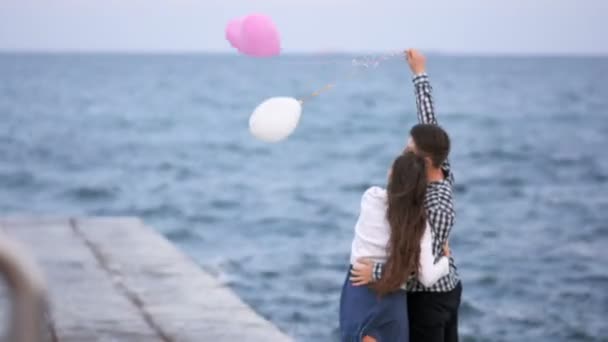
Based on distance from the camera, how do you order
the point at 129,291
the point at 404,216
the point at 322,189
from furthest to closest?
the point at 322,189, the point at 129,291, the point at 404,216

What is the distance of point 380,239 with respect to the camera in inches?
167

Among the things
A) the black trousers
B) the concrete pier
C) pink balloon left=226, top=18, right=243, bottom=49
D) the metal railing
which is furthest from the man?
the metal railing

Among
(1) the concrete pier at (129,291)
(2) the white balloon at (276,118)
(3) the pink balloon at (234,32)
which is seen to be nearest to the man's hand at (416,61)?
(2) the white balloon at (276,118)

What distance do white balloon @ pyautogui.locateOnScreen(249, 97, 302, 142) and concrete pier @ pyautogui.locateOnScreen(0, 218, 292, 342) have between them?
6.91 ft

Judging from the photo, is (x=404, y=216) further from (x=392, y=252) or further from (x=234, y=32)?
(x=234, y=32)

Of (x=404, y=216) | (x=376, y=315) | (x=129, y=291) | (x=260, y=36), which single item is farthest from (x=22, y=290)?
(x=129, y=291)

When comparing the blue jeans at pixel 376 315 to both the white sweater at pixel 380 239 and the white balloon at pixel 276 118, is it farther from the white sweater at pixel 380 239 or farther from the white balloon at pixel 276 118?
the white balloon at pixel 276 118

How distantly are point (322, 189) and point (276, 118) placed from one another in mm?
21429

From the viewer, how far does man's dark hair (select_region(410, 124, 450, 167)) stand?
4215 millimetres

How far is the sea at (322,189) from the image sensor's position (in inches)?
459

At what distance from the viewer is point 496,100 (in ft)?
224

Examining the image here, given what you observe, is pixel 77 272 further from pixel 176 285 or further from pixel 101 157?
pixel 101 157

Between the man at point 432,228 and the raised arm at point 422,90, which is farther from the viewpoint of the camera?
the raised arm at point 422,90

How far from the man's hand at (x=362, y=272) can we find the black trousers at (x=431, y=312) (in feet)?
0.77
